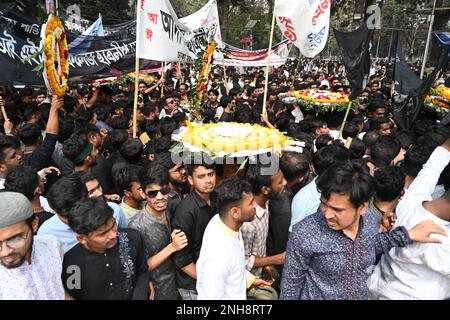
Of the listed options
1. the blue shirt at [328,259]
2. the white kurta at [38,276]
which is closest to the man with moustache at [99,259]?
the white kurta at [38,276]

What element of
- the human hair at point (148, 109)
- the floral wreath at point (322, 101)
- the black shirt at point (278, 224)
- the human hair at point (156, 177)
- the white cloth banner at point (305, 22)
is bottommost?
the black shirt at point (278, 224)

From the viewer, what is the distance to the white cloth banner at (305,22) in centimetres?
658

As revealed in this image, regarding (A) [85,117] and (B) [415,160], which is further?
(A) [85,117]

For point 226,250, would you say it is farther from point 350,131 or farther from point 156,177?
point 350,131

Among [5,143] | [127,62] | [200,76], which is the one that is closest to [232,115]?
[200,76]

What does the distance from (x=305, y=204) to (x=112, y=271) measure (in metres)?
1.63

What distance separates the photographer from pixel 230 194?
2383 millimetres

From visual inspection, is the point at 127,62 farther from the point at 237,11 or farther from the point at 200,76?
the point at 237,11

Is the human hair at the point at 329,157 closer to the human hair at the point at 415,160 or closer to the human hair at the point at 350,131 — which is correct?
the human hair at the point at 415,160

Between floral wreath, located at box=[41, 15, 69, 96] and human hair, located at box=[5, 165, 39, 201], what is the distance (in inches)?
71.4

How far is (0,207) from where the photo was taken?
1925 mm

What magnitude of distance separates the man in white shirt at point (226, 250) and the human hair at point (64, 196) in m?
1.01

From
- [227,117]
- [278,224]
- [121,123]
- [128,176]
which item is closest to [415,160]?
[278,224]

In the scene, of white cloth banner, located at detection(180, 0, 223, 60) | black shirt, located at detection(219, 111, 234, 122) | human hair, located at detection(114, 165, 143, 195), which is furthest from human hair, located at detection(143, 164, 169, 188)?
white cloth banner, located at detection(180, 0, 223, 60)
